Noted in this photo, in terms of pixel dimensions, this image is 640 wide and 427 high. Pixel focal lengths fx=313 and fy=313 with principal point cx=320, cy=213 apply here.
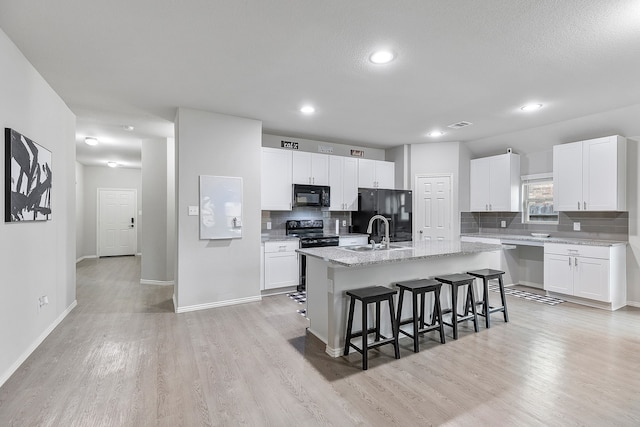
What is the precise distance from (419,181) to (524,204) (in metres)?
1.82

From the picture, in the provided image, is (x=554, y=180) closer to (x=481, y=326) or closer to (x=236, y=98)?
(x=481, y=326)

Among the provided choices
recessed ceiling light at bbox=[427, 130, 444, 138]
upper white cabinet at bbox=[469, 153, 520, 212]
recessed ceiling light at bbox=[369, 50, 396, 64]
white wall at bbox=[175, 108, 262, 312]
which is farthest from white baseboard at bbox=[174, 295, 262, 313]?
upper white cabinet at bbox=[469, 153, 520, 212]

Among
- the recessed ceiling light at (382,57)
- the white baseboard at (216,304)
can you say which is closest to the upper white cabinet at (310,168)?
the white baseboard at (216,304)

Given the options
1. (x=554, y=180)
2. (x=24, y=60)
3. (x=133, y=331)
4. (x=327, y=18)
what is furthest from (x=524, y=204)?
(x=24, y=60)

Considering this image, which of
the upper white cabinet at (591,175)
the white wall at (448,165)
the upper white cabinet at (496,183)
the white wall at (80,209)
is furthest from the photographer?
the white wall at (80,209)

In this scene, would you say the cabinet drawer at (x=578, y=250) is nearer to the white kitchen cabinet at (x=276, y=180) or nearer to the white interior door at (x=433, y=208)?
the white interior door at (x=433, y=208)

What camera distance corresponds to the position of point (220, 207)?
422 centimetres

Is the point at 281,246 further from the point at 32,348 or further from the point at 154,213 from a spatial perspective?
the point at 32,348

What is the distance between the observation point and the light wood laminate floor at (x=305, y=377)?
1988 millimetres

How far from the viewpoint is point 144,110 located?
13.4ft

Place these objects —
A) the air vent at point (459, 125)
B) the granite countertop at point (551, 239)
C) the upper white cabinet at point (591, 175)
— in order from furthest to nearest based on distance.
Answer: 1. the air vent at point (459, 125)
2. the granite countertop at point (551, 239)
3. the upper white cabinet at point (591, 175)

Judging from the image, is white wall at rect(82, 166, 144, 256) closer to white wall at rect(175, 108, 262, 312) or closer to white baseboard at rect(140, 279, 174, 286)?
white baseboard at rect(140, 279, 174, 286)

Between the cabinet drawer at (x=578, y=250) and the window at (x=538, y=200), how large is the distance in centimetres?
72

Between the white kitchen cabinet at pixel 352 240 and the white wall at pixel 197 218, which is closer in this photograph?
the white wall at pixel 197 218
